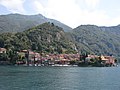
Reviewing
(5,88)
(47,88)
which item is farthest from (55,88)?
(5,88)

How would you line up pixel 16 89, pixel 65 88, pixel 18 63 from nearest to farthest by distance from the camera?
pixel 16 89 < pixel 65 88 < pixel 18 63

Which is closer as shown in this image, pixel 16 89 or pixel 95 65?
pixel 16 89

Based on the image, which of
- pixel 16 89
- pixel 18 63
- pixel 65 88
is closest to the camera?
pixel 16 89

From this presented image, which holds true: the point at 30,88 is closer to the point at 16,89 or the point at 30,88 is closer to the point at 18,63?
the point at 16,89

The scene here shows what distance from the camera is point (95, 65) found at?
19962 cm

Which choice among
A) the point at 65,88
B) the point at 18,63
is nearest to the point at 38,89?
the point at 65,88

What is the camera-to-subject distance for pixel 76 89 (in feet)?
230

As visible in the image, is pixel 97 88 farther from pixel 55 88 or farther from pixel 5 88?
pixel 5 88

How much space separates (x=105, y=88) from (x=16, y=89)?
65.7 ft

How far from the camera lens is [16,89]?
6675 cm

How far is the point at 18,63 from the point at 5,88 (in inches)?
5182

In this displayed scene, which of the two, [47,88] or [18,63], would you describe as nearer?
[47,88]

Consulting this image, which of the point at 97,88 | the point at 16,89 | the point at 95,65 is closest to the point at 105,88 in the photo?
the point at 97,88

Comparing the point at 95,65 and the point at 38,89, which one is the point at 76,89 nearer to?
the point at 38,89
